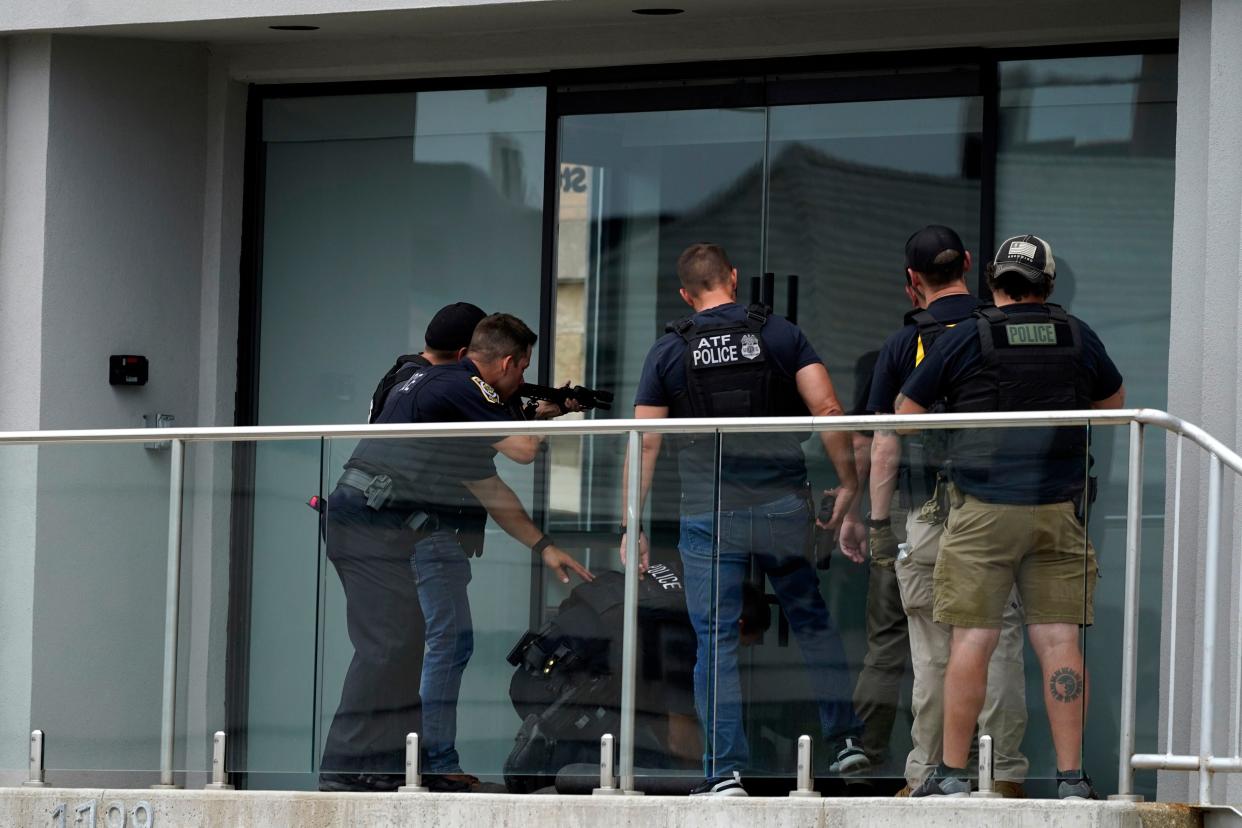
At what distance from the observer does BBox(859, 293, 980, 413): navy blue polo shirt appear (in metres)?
6.79

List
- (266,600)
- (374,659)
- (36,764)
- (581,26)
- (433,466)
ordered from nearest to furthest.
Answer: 1. (433,466)
2. (374,659)
3. (266,600)
4. (36,764)
5. (581,26)

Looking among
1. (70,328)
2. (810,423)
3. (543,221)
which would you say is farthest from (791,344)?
(70,328)

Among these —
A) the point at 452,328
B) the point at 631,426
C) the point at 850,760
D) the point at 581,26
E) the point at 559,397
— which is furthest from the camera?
the point at 581,26

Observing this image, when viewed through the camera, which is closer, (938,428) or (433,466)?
(938,428)

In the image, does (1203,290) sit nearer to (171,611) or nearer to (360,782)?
(360,782)

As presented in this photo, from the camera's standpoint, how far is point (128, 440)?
7.23 m

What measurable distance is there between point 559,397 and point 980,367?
2.29 m

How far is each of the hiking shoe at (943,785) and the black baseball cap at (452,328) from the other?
258cm

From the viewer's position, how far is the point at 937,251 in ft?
22.5

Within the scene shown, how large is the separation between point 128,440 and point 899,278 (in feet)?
12.9

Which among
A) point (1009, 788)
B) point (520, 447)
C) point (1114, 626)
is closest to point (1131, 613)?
point (1114, 626)

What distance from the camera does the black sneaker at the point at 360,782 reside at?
6.95 meters

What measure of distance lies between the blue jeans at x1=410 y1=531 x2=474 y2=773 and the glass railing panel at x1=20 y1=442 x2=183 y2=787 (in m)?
0.99

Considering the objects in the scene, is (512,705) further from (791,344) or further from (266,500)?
(791,344)
